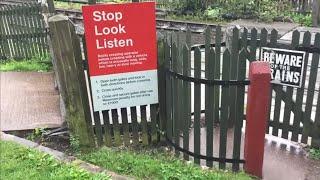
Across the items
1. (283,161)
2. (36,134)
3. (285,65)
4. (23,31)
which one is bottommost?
(283,161)

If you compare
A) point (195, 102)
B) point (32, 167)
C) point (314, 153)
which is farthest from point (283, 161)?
point (32, 167)

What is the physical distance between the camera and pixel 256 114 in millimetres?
4160

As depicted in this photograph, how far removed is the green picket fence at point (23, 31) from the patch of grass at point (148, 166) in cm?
532

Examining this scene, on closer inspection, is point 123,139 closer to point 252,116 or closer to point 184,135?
point 184,135

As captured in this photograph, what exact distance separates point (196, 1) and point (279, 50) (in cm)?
1070

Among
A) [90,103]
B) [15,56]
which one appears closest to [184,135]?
[90,103]

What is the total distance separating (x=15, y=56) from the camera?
10.0m

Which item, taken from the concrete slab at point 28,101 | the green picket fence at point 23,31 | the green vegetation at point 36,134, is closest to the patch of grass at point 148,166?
the green vegetation at point 36,134

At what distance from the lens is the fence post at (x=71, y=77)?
447 cm

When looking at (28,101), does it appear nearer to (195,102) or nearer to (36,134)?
(36,134)

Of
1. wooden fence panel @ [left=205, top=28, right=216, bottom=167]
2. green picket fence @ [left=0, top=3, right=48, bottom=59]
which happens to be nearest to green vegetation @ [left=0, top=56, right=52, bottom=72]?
green picket fence @ [left=0, top=3, right=48, bottom=59]

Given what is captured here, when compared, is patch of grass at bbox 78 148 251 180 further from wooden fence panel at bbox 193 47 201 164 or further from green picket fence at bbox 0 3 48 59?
green picket fence at bbox 0 3 48 59

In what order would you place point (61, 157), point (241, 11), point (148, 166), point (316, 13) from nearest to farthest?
point (148, 166) → point (61, 157) → point (316, 13) → point (241, 11)

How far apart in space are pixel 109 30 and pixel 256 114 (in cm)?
177
